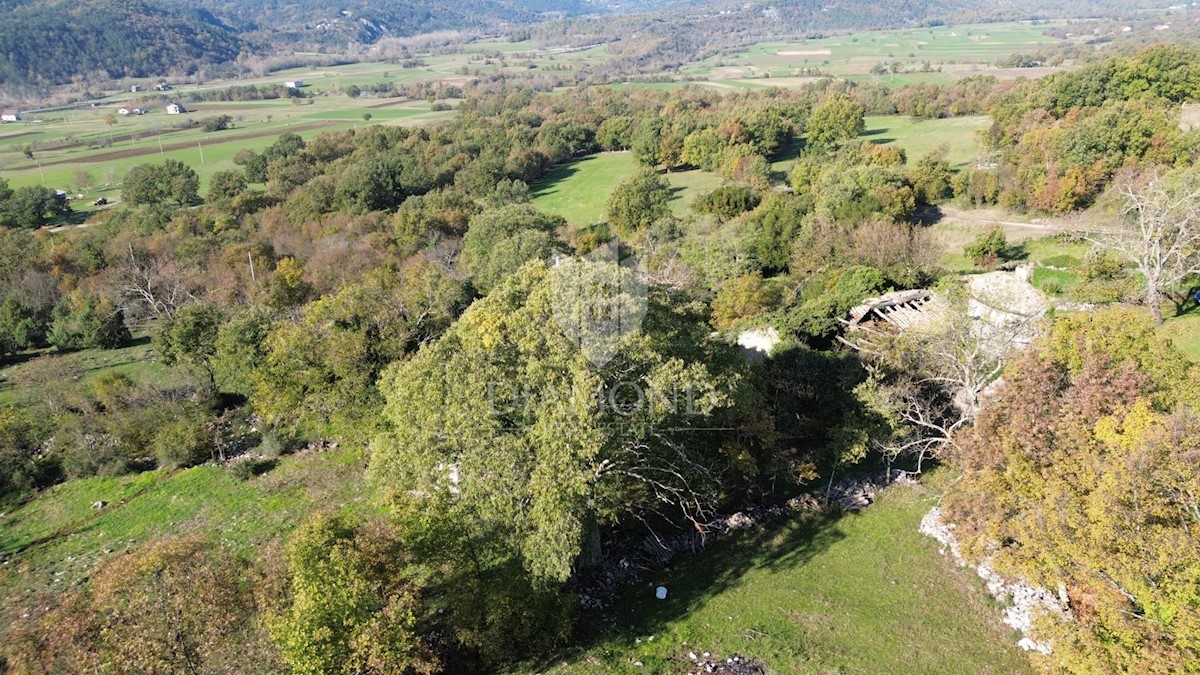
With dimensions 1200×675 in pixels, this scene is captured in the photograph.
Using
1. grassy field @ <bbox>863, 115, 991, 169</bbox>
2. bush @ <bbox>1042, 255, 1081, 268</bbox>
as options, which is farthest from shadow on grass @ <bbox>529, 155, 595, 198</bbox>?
bush @ <bbox>1042, 255, 1081, 268</bbox>

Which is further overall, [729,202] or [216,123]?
[216,123]

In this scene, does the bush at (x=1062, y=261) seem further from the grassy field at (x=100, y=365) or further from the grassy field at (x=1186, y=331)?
the grassy field at (x=100, y=365)

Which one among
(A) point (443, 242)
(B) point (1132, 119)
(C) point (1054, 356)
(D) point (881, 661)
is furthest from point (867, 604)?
(B) point (1132, 119)

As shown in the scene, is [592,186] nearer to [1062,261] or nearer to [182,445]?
[1062,261]

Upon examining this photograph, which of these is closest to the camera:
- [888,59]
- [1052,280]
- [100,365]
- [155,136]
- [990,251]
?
[1052,280]

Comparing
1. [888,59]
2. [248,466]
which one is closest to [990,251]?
[248,466]

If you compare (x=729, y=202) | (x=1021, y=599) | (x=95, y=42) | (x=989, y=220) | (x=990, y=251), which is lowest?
(x=1021, y=599)

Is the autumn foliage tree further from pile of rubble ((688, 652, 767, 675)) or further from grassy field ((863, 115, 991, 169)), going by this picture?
grassy field ((863, 115, 991, 169))

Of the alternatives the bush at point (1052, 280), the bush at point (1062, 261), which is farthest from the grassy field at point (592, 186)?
the bush at point (1052, 280)
